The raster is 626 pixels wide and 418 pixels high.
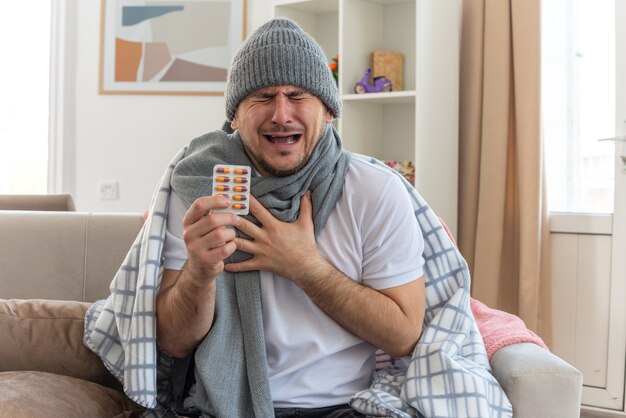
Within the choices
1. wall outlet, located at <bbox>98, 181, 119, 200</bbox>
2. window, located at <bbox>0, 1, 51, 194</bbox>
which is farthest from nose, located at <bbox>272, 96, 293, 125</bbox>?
window, located at <bbox>0, 1, 51, 194</bbox>

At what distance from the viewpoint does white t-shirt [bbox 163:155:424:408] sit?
4.91 ft

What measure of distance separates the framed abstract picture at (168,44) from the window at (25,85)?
0.46 m

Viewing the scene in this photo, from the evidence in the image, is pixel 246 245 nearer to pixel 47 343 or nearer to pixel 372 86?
pixel 47 343

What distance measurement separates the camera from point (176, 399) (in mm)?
1566

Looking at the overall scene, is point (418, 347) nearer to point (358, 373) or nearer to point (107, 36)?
point (358, 373)

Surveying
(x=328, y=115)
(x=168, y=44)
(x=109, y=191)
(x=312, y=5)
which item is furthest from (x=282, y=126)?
(x=109, y=191)

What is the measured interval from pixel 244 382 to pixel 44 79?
344 centimetres

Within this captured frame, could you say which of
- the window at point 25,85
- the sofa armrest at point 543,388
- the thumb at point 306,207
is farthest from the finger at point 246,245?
the window at point 25,85

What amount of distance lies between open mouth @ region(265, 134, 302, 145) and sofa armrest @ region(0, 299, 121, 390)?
530 millimetres

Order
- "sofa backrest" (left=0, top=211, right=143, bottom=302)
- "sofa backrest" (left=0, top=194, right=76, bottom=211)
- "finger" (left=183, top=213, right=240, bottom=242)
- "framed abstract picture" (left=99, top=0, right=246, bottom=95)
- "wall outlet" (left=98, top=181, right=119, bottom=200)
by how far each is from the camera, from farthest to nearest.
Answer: "wall outlet" (left=98, top=181, right=119, bottom=200)
"framed abstract picture" (left=99, top=0, right=246, bottom=95)
"sofa backrest" (left=0, top=194, right=76, bottom=211)
"sofa backrest" (left=0, top=211, right=143, bottom=302)
"finger" (left=183, top=213, right=240, bottom=242)

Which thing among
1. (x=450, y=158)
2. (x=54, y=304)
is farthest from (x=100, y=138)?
(x=54, y=304)

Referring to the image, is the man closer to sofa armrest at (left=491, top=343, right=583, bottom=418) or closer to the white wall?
sofa armrest at (left=491, top=343, right=583, bottom=418)

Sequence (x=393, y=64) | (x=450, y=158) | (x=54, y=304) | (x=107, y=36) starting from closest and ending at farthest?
(x=54, y=304), (x=450, y=158), (x=393, y=64), (x=107, y=36)

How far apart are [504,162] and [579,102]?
40 centimetres
